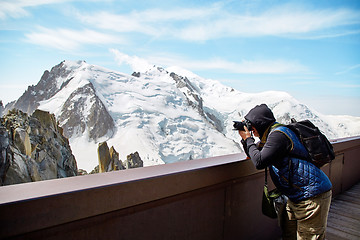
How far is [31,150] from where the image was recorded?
30484mm

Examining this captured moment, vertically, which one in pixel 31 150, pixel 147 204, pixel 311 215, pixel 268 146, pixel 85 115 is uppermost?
pixel 268 146

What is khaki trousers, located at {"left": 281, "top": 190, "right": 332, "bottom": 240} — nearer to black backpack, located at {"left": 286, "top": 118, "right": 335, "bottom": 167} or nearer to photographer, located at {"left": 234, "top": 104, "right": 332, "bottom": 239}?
photographer, located at {"left": 234, "top": 104, "right": 332, "bottom": 239}

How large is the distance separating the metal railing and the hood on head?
0.34 metres

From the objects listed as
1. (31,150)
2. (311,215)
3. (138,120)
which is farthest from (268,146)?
(138,120)

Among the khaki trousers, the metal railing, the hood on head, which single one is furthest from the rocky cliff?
the khaki trousers

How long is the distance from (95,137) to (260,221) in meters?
78.5

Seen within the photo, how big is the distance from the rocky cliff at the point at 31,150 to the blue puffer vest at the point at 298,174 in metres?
22.2

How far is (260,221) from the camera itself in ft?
7.36

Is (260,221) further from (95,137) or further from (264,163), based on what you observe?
(95,137)

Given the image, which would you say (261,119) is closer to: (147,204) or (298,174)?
(298,174)

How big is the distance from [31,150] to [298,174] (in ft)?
111

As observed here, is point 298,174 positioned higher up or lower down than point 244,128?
lower down

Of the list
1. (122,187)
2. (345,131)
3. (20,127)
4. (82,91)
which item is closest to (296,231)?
(122,187)

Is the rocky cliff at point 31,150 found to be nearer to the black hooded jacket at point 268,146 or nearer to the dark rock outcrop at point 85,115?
the black hooded jacket at point 268,146
